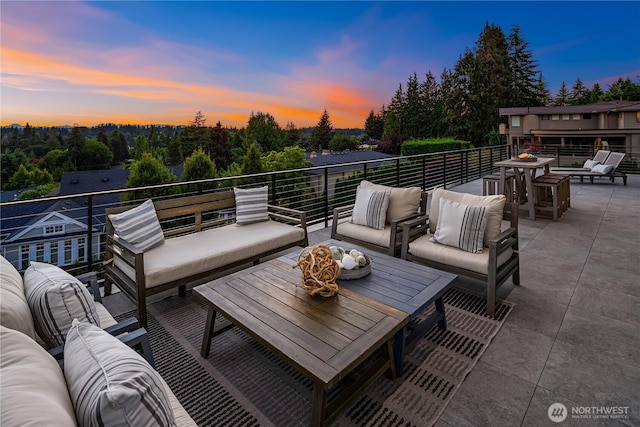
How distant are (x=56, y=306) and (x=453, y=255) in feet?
9.08

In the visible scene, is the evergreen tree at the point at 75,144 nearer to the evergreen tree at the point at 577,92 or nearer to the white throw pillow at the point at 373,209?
the white throw pillow at the point at 373,209

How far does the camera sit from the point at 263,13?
10.3 metres

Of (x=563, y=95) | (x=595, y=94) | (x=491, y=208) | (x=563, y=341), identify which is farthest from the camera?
(x=563, y=95)

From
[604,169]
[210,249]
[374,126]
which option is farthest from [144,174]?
[374,126]

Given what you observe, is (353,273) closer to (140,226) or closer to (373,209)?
(373,209)

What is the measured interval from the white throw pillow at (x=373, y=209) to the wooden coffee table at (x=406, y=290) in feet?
3.27

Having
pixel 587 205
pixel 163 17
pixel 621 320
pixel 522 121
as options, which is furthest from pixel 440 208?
pixel 522 121

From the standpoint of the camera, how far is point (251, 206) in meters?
4.00

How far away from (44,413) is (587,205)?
7.88 m

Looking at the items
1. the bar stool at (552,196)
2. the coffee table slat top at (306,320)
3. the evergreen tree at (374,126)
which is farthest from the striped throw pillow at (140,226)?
the evergreen tree at (374,126)

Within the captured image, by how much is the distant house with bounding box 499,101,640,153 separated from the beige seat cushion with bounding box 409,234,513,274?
1910 centimetres

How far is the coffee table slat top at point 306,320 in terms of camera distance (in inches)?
62.2

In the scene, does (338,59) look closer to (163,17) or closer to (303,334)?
(163,17)

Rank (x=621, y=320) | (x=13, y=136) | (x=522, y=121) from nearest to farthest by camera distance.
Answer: (x=621, y=320) → (x=13, y=136) → (x=522, y=121)
